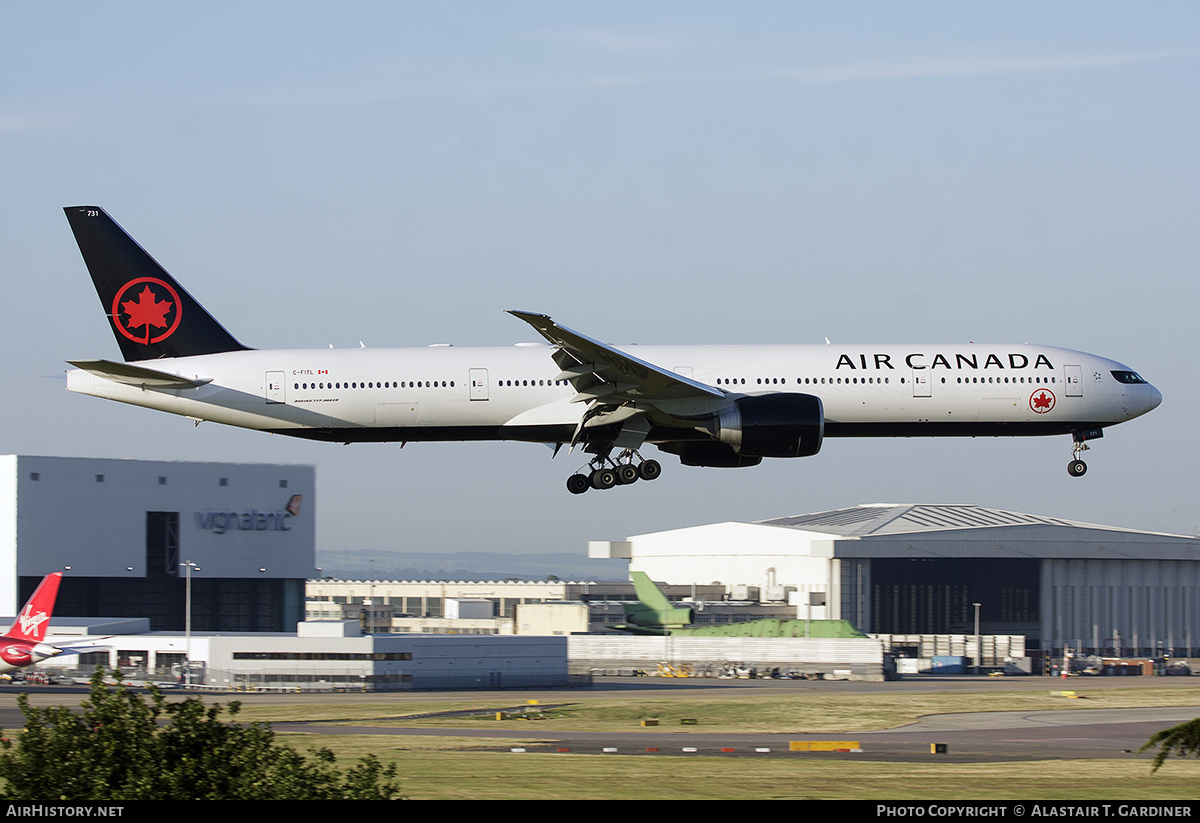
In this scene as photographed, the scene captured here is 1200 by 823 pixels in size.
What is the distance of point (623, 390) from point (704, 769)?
41.1 feet

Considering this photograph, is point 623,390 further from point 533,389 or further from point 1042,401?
point 1042,401

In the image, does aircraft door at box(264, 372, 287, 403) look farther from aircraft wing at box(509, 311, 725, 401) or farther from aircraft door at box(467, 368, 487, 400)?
aircraft wing at box(509, 311, 725, 401)

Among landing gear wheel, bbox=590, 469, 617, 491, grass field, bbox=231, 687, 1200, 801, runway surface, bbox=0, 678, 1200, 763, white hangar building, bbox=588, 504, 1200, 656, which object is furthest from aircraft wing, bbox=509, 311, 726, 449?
white hangar building, bbox=588, 504, 1200, 656

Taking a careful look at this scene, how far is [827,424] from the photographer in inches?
1874

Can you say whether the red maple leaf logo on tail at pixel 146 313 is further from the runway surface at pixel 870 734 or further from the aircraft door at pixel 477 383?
the runway surface at pixel 870 734

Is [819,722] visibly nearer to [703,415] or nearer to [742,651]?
[703,415]

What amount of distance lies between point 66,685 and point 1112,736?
55.6 m

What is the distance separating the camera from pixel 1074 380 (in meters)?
49.1

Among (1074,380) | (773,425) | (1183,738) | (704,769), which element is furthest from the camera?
(1074,380)

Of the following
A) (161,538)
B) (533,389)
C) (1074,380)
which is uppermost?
(1074,380)

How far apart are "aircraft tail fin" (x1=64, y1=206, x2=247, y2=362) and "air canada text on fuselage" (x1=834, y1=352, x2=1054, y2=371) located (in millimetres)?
21237

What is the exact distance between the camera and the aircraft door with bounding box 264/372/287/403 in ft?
154

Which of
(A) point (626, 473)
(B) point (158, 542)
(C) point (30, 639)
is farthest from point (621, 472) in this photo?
(B) point (158, 542)

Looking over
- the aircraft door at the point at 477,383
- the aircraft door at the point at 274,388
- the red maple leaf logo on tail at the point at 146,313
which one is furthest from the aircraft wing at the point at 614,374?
the red maple leaf logo on tail at the point at 146,313
